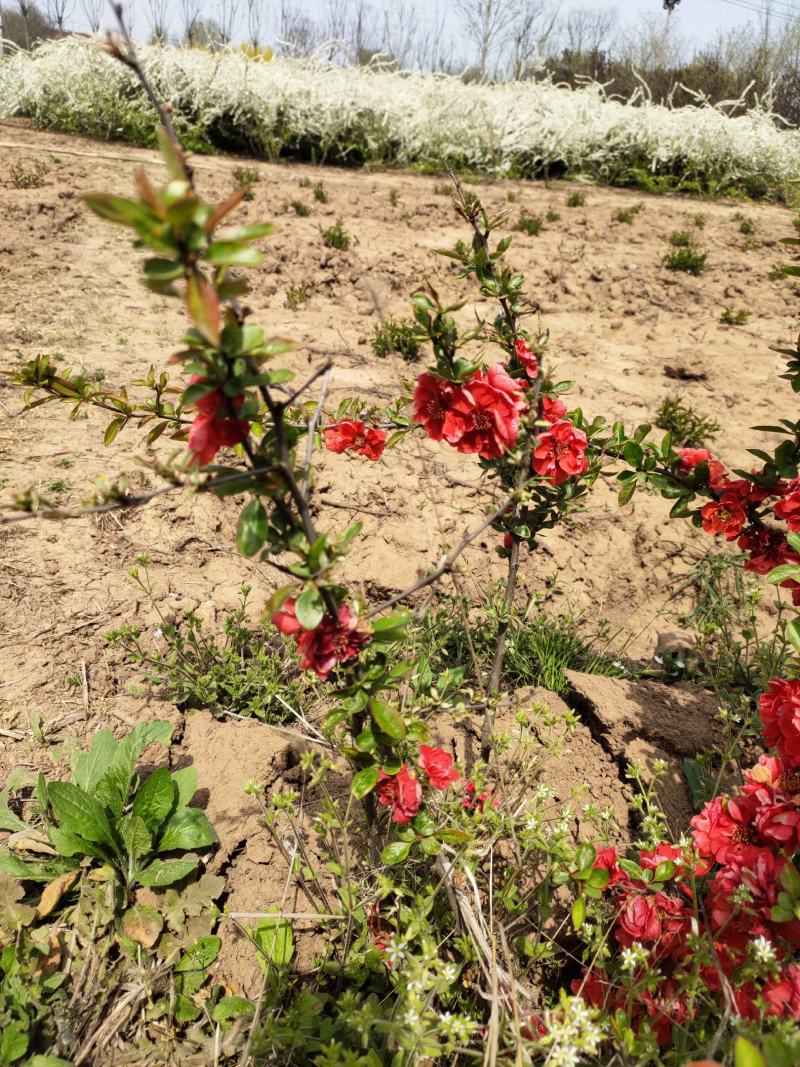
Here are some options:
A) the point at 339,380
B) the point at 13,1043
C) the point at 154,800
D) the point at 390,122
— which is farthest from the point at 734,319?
the point at 390,122

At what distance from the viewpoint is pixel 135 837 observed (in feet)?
A: 5.19

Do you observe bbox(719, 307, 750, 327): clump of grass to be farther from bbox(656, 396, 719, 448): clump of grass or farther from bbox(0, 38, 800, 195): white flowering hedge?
bbox(0, 38, 800, 195): white flowering hedge

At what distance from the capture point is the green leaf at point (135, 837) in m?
1.58

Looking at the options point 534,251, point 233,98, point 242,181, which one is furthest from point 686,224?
point 233,98

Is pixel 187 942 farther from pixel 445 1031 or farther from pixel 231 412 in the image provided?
pixel 231 412

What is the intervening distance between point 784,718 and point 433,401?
851 millimetres

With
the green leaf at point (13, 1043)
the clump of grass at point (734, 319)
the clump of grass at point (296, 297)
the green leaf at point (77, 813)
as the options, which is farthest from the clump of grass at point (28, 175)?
the green leaf at point (13, 1043)

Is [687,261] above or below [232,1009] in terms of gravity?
above

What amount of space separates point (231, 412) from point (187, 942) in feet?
4.19

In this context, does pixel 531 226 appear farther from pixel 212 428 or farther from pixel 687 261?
pixel 212 428

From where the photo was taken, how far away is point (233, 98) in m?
10.1

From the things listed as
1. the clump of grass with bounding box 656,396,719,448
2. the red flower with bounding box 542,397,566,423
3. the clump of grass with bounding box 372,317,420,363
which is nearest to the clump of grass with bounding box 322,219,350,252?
the clump of grass with bounding box 372,317,420,363

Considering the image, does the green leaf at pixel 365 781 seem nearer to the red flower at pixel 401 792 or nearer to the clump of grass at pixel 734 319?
the red flower at pixel 401 792

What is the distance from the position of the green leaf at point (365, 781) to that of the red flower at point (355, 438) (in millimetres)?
762
